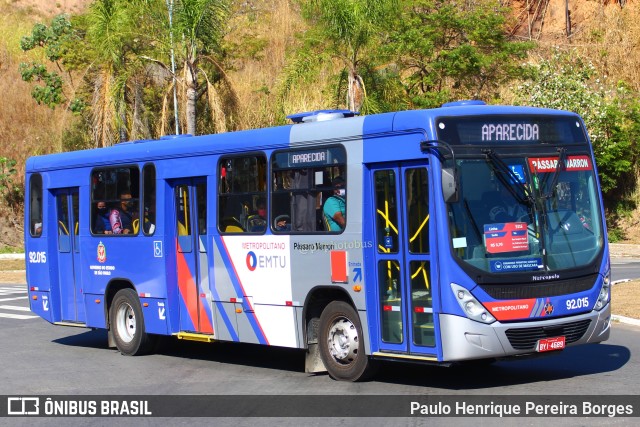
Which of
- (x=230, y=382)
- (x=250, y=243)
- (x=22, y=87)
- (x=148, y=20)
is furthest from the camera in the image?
(x=22, y=87)

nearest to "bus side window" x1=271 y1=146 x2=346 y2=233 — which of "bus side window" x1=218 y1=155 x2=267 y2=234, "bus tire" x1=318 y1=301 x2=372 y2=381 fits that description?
"bus side window" x1=218 y1=155 x2=267 y2=234

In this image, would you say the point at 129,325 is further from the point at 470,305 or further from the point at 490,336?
the point at 490,336

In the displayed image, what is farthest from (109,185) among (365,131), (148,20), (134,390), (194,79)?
(148,20)

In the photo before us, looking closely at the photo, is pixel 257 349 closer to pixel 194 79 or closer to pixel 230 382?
pixel 230 382

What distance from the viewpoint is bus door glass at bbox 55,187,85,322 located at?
16562 mm

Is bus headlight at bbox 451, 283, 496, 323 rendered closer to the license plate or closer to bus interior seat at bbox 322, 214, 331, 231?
the license plate

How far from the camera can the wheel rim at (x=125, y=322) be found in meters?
15.6

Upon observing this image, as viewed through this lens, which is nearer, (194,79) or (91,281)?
(91,281)

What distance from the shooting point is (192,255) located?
14.2 m

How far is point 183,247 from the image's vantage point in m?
14.4

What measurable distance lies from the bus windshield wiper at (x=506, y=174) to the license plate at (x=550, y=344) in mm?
1452

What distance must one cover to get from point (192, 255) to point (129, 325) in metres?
2.22

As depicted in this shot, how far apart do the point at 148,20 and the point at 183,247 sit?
17833mm

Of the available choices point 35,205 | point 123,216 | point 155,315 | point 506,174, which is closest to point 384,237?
point 506,174
